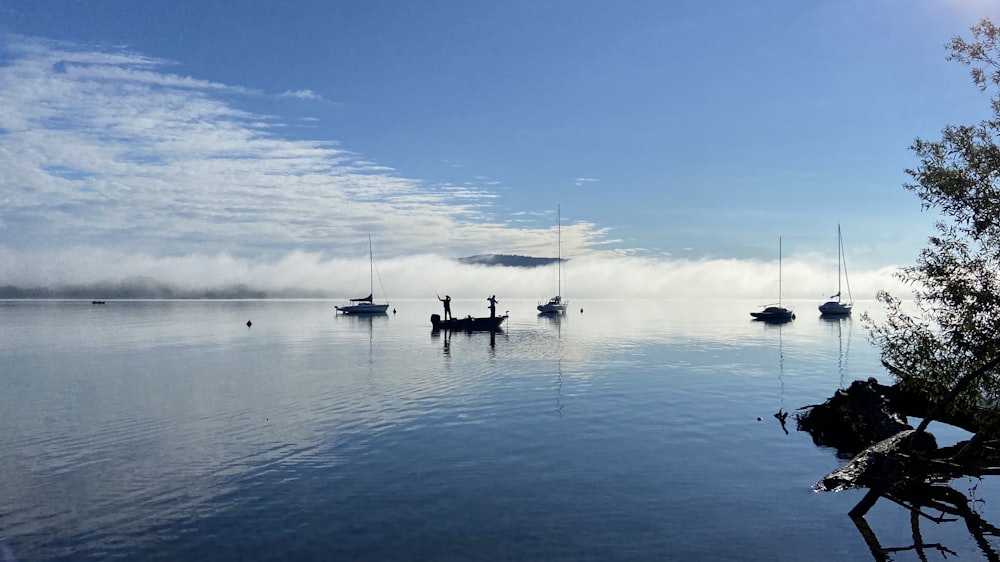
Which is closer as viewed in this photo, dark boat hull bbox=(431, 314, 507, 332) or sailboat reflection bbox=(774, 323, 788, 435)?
sailboat reflection bbox=(774, 323, 788, 435)

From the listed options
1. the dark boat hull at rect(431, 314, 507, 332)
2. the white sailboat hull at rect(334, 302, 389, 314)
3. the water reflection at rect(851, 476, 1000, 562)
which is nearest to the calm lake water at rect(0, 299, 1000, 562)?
the water reflection at rect(851, 476, 1000, 562)

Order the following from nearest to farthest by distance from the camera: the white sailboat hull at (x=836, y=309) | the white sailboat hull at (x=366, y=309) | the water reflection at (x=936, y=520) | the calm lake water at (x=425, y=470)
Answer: the water reflection at (x=936, y=520) < the calm lake water at (x=425, y=470) < the white sailboat hull at (x=836, y=309) < the white sailboat hull at (x=366, y=309)

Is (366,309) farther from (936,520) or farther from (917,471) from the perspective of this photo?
(936,520)

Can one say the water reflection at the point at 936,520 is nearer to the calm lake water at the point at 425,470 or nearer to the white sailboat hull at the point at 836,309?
the calm lake water at the point at 425,470

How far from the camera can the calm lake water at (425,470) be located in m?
16.3

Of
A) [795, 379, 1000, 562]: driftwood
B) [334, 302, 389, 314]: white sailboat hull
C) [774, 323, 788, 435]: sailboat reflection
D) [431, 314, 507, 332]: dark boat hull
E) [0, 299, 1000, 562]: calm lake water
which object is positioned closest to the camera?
[0, 299, 1000, 562]: calm lake water

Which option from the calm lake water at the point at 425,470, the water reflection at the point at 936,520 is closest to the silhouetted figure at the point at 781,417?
the calm lake water at the point at 425,470

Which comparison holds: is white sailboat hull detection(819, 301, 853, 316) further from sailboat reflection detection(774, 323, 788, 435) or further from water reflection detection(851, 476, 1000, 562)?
water reflection detection(851, 476, 1000, 562)

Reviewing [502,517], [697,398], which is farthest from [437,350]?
[502,517]

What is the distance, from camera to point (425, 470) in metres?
22.9

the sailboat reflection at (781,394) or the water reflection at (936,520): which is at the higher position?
the water reflection at (936,520)

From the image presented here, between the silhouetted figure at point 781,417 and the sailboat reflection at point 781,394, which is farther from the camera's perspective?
the sailboat reflection at point 781,394

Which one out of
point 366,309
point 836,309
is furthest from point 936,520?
point 836,309

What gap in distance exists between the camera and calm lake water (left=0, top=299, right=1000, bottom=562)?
1633 centimetres
